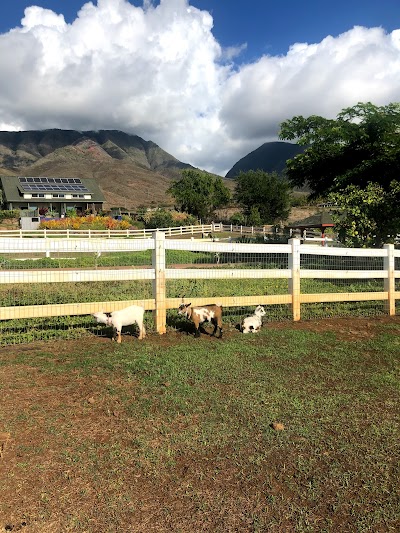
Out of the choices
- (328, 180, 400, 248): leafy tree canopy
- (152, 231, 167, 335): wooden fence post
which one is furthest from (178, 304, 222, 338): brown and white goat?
(328, 180, 400, 248): leafy tree canopy

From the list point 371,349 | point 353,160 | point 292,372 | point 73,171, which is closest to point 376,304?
point 371,349

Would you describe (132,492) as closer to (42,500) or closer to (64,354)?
(42,500)

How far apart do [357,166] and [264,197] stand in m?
49.6

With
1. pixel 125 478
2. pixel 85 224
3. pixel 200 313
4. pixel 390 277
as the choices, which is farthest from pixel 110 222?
pixel 125 478

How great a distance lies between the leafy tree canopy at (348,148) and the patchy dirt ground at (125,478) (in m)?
15.5

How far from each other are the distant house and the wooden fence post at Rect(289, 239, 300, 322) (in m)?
60.2

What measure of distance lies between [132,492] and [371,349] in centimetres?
467

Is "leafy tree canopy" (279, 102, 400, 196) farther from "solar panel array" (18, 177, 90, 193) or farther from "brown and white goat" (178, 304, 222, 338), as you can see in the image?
"solar panel array" (18, 177, 90, 193)

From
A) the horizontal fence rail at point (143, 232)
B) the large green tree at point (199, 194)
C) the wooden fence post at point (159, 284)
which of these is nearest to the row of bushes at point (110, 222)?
the horizontal fence rail at point (143, 232)

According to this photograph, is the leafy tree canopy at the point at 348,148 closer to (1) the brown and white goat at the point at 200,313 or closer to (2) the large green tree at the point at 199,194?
(1) the brown and white goat at the point at 200,313

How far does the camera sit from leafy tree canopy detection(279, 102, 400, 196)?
688 inches

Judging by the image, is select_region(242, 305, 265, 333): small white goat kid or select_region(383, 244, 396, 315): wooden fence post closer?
select_region(242, 305, 265, 333): small white goat kid

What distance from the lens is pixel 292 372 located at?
5074mm

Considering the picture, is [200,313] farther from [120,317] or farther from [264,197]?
[264,197]
